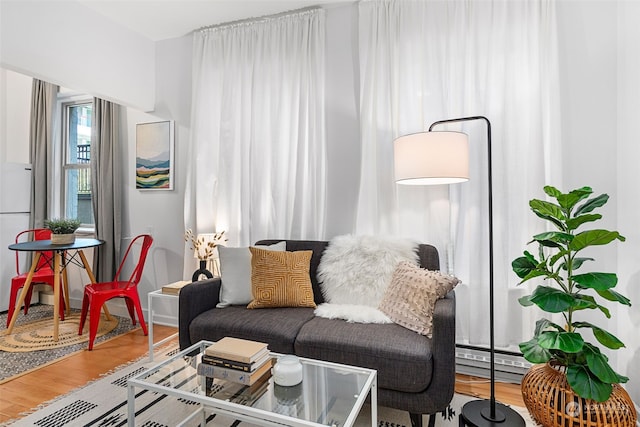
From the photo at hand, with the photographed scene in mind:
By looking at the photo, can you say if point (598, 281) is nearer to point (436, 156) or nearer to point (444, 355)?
point (444, 355)

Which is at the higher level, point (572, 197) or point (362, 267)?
point (572, 197)

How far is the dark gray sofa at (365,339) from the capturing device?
5.41 feet

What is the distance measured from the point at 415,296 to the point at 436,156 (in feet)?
2.54

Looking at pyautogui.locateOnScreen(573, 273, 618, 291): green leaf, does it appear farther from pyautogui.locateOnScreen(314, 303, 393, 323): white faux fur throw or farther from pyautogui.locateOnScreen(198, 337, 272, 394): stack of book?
pyautogui.locateOnScreen(198, 337, 272, 394): stack of book

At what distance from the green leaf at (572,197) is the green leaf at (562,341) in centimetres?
58

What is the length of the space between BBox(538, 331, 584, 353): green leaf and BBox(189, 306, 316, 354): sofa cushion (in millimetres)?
1197

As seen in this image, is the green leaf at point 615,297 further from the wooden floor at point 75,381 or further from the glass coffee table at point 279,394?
the glass coffee table at point 279,394

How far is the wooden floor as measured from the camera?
209 cm

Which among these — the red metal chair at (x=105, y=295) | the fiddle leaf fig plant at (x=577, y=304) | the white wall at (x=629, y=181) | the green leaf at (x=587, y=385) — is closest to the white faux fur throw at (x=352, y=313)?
the fiddle leaf fig plant at (x=577, y=304)

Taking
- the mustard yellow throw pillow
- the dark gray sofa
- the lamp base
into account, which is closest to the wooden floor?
the lamp base

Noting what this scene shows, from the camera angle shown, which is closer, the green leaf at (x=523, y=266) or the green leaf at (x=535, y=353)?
the green leaf at (x=535, y=353)

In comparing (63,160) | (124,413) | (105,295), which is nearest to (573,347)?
(124,413)

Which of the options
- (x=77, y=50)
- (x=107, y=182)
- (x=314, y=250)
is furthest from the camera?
(x=107, y=182)

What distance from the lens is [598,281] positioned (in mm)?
1587
